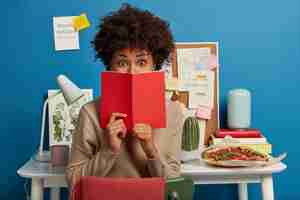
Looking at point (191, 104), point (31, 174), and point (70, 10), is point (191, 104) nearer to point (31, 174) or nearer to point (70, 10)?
point (70, 10)

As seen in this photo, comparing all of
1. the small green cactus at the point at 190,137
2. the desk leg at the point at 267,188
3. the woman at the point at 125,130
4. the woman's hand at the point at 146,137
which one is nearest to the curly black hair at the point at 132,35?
the woman at the point at 125,130

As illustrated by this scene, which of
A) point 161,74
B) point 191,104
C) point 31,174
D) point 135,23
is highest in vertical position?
point 135,23

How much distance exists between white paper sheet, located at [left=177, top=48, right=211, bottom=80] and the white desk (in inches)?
19.8

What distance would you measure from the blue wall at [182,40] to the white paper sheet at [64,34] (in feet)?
0.08

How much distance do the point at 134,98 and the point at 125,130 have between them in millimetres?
97

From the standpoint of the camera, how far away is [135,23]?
1.63m

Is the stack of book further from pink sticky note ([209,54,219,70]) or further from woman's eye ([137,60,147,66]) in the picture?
woman's eye ([137,60,147,66])

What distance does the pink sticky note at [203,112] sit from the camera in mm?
2316

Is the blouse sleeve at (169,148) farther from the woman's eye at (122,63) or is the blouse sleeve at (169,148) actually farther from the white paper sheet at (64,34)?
the white paper sheet at (64,34)

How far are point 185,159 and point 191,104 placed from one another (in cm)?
40

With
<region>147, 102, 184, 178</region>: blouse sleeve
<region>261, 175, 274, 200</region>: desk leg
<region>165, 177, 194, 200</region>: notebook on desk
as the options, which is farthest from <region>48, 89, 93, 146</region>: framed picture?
<region>165, 177, 194, 200</region>: notebook on desk

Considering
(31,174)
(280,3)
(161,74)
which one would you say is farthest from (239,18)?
(31,174)

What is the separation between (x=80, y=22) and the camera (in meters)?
2.32

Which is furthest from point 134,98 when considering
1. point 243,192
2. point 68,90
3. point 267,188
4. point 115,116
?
point 243,192
